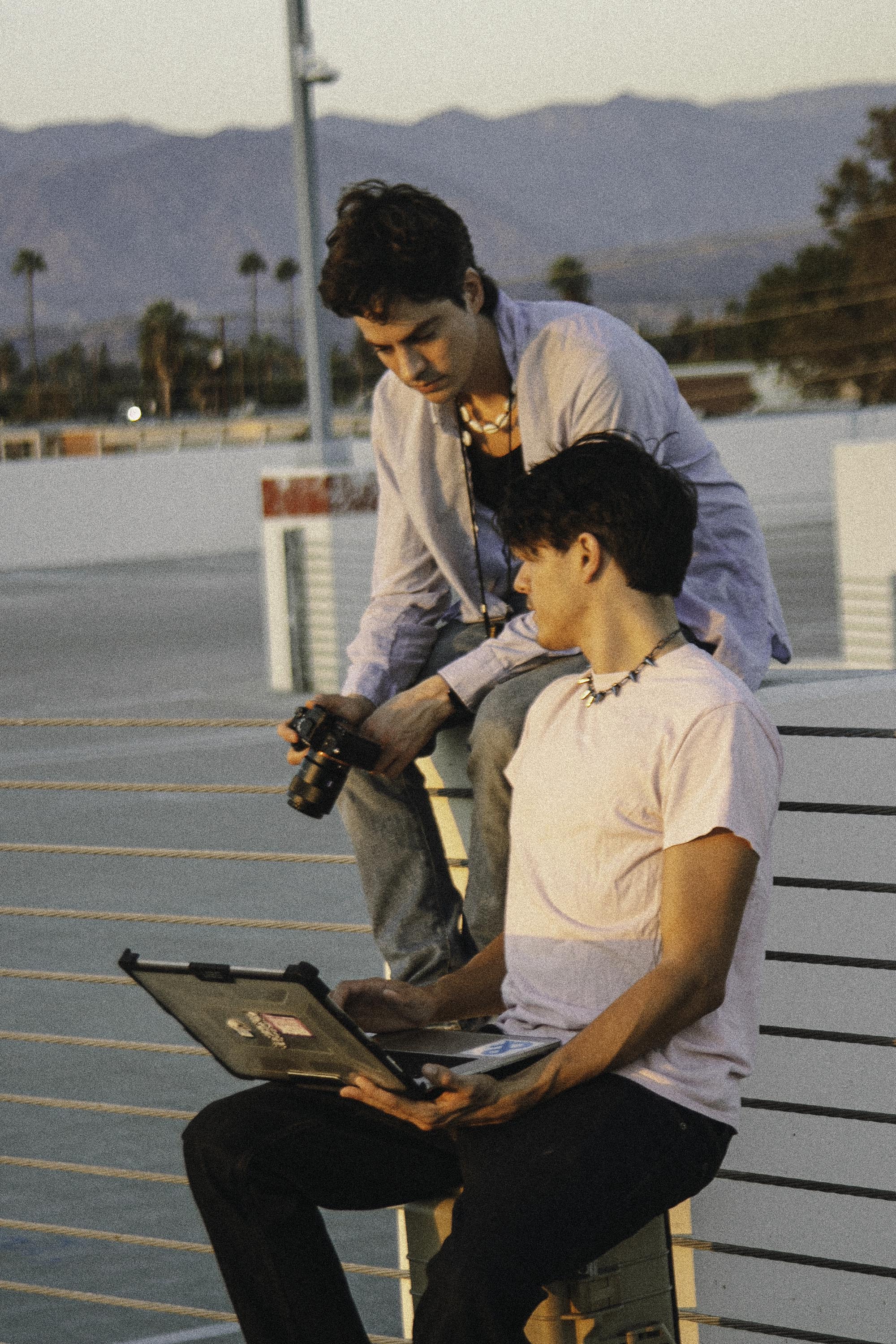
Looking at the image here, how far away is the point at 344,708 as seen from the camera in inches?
120

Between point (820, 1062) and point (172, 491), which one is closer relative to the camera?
point (820, 1062)

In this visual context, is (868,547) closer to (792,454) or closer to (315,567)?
(315,567)

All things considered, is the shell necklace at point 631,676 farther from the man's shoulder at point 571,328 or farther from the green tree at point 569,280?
the green tree at point 569,280

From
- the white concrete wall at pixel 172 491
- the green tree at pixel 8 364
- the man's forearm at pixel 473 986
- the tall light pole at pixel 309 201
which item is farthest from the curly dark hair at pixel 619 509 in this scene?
the green tree at pixel 8 364

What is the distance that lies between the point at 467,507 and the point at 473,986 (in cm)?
86

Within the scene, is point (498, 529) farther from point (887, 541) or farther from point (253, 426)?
point (253, 426)

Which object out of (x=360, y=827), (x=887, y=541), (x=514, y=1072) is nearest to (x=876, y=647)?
(x=887, y=541)

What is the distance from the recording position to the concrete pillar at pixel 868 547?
9750 mm

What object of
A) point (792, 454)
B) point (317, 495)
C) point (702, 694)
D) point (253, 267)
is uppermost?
point (253, 267)

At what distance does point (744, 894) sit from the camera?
2.29m

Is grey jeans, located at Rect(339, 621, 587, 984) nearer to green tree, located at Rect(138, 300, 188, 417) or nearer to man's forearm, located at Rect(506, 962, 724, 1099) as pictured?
man's forearm, located at Rect(506, 962, 724, 1099)

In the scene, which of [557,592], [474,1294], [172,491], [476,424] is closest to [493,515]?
[476,424]

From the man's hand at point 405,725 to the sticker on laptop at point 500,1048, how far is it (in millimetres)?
641

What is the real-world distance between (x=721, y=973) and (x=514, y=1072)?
28 cm
